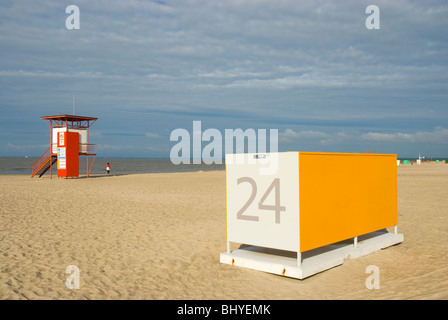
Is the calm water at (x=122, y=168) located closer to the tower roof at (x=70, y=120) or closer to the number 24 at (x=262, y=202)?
the tower roof at (x=70, y=120)

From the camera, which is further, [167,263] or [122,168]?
[122,168]

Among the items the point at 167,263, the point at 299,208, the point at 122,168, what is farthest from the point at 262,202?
the point at 122,168

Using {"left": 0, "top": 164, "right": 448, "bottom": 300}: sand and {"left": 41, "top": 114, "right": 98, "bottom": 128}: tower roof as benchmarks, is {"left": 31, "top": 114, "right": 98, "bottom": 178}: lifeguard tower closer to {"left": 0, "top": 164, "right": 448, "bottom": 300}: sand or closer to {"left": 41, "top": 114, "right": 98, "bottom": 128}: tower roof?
{"left": 41, "top": 114, "right": 98, "bottom": 128}: tower roof

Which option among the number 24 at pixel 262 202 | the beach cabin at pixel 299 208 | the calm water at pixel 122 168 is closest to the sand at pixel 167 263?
the beach cabin at pixel 299 208

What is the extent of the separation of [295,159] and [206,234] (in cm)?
431

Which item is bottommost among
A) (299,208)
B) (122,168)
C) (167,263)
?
(122,168)

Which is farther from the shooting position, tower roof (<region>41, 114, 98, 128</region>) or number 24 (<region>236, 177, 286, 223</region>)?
tower roof (<region>41, 114, 98, 128</region>)

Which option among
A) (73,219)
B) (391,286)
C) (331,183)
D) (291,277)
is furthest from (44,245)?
(391,286)

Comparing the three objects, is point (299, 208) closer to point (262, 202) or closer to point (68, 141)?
point (262, 202)

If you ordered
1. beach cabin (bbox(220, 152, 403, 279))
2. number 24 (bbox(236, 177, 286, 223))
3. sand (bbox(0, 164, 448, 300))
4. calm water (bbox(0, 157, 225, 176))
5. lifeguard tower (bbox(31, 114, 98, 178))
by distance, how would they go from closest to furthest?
sand (bbox(0, 164, 448, 300)) < beach cabin (bbox(220, 152, 403, 279)) < number 24 (bbox(236, 177, 286, 223)) < lifeguard tower (bbox(31, 114, 98, 178)) < calm water (bbox(0, 157, 225, 176))

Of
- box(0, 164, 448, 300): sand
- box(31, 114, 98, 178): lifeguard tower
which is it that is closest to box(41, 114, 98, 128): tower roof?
box(31, 114, 98, 178): lifeguard tower

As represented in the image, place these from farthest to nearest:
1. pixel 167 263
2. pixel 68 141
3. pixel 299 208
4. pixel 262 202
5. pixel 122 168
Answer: pixel 122 168
pixel 68 141
pixel 167 263
pixel 262 202
pixel 299 208

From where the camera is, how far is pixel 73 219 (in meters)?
11.3

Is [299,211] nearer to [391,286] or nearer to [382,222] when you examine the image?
[391,286]
